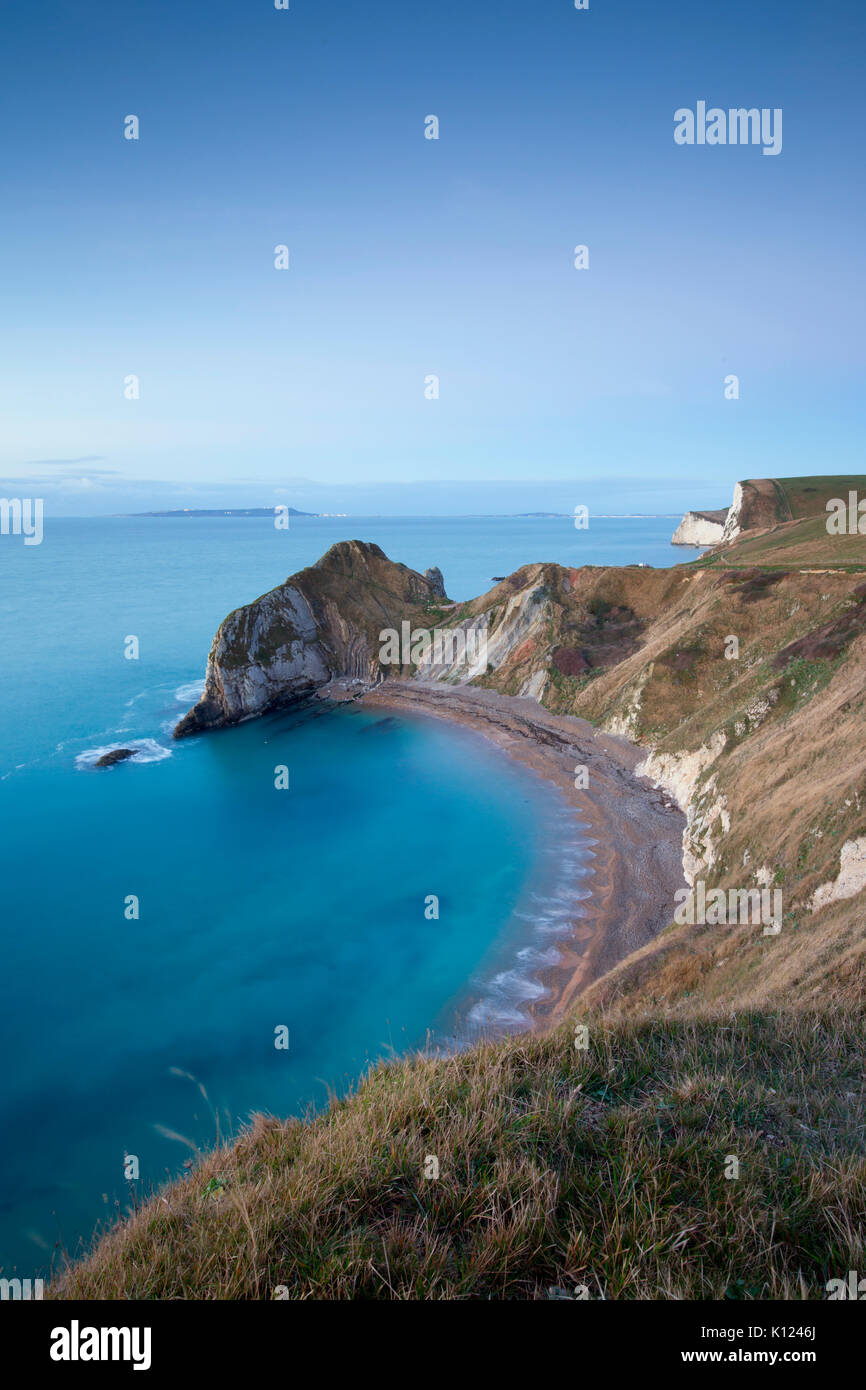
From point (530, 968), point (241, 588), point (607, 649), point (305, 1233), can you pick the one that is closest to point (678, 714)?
point (607, 649)

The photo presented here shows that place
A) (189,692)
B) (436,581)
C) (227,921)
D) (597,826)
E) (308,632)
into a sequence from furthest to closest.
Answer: (436,581) < (189,692) < (308,632) < (597,826) < (227,921)

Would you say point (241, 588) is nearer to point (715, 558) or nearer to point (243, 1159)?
point (715, 558)

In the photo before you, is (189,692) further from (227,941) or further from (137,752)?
(227,941)

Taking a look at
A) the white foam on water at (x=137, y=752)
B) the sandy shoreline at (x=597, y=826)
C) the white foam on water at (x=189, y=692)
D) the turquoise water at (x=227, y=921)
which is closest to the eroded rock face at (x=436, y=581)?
the sandy shoreline at (x=597, y=826)

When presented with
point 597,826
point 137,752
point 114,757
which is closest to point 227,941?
point 597,826

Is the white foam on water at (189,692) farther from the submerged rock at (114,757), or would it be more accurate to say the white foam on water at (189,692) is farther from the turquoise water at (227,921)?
the submerged rock at (114,757)

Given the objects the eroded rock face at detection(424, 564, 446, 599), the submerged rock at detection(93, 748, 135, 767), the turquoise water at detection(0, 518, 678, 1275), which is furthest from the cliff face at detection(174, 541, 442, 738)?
the submerged rock at detection(93, 748, 135, 767)
